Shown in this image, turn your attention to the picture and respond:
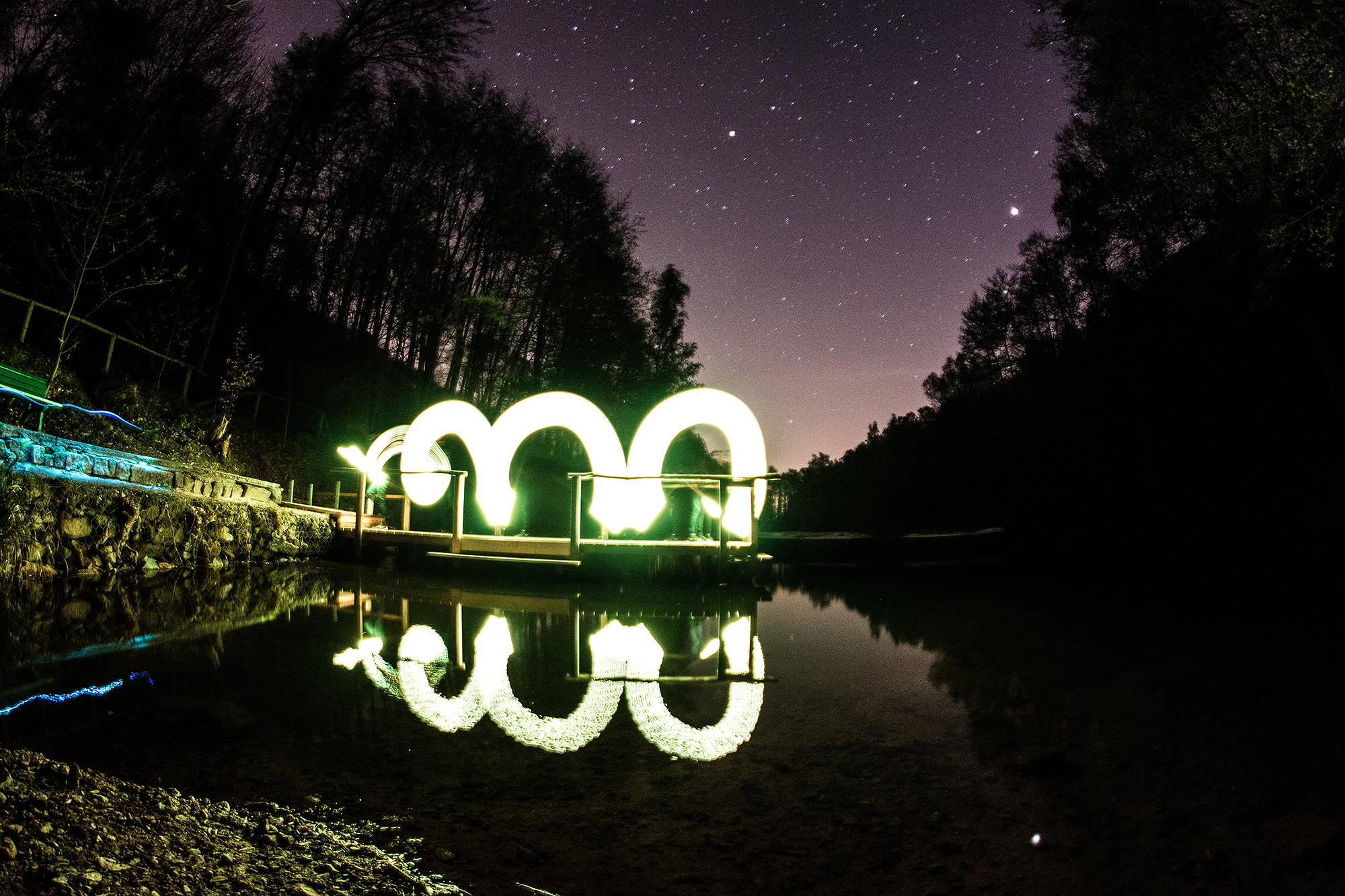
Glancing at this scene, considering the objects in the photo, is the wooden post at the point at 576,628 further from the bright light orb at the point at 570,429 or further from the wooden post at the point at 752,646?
the bright light orb at the point at 570,429

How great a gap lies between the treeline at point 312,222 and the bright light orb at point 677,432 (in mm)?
9129

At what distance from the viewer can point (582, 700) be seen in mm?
4273

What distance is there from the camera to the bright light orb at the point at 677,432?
10398mm

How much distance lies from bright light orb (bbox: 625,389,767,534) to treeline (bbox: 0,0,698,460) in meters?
9.13

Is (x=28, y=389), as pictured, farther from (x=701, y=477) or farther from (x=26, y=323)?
(x=701, y=477)

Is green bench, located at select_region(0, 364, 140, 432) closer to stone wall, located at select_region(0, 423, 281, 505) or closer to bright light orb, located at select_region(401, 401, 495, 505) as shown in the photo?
stone wall, located at select_region(0, 423, 281, 505)

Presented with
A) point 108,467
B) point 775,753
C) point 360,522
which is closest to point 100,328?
point 108,467

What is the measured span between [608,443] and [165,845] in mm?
8579

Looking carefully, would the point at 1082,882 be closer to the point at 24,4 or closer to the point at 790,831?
the point at 790,831

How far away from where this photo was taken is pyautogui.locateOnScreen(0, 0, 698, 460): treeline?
13328 mm

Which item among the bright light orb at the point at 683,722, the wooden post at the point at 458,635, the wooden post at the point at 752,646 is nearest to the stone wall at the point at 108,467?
the wooden post at the point at 458,635

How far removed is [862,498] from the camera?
130 feet

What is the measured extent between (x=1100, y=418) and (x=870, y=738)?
91.9 feet

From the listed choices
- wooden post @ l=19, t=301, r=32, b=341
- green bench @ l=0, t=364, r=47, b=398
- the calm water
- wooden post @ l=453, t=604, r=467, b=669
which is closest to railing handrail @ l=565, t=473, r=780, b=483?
wooden post @ l=453, t=604, r=467, b=669
